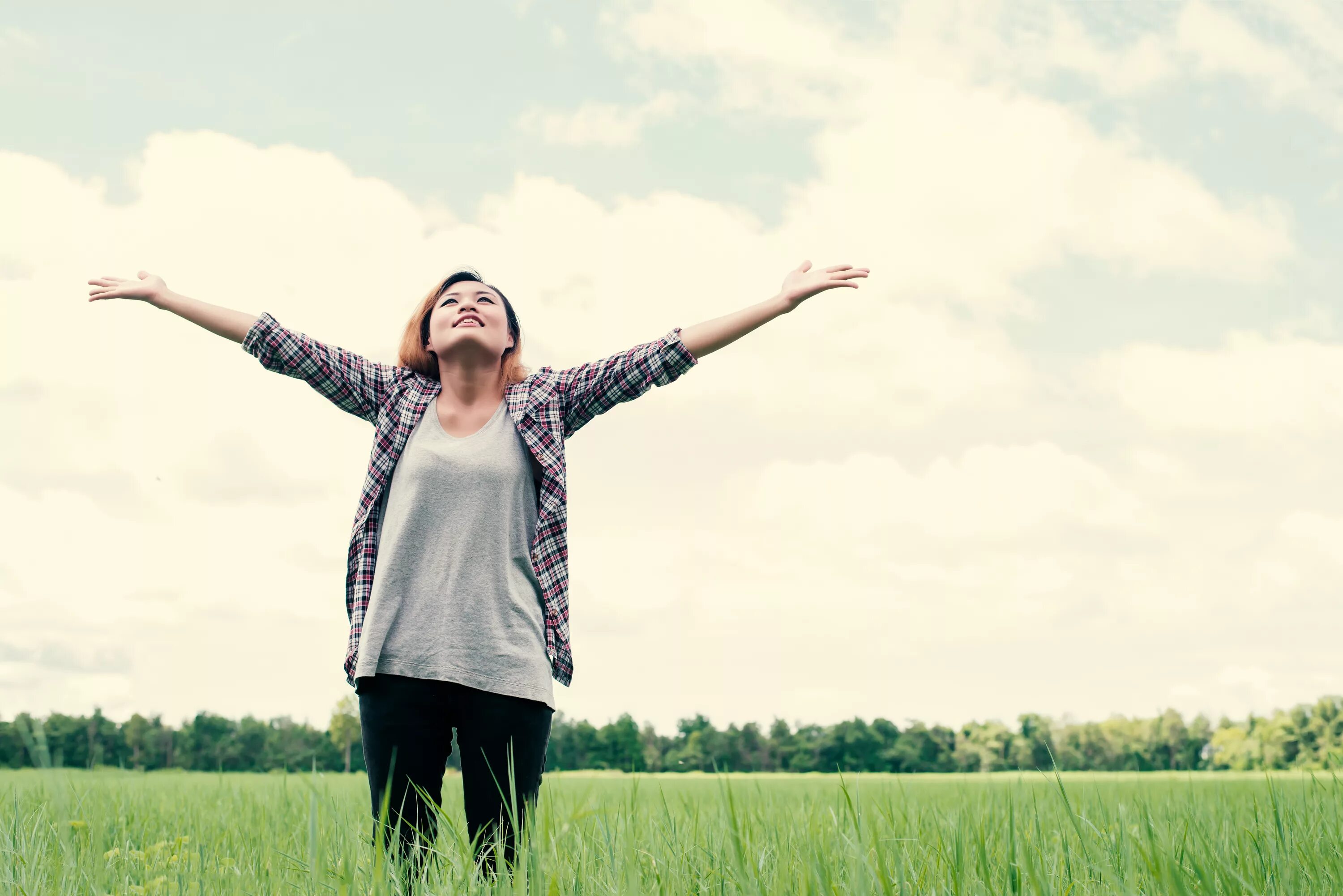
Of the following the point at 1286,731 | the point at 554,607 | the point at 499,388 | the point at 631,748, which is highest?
the point at 499,388

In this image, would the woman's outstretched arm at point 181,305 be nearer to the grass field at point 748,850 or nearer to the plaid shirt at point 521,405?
the plaid shirt at point 521,405

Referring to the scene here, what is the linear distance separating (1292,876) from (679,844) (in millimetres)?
1619

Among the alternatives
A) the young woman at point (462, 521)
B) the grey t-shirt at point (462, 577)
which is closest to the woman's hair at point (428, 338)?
the young woman at point (462, 521)

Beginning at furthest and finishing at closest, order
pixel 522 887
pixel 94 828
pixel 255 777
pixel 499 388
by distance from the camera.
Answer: pixel 255 777
pixel 499 388
pixel 94 828
pixel 522 887

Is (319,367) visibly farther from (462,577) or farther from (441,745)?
(441,745)

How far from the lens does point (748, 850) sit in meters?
2.80

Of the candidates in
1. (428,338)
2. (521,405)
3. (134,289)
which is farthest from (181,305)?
(521,405)

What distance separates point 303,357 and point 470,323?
682 mm

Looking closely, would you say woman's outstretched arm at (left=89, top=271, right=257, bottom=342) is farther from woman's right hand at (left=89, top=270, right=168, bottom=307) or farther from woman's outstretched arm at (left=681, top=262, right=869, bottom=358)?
woman's outstretched arm at (left=681, top=262, right=869, bottom=358)

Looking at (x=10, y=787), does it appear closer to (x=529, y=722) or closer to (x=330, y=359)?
(x=330, y=359)

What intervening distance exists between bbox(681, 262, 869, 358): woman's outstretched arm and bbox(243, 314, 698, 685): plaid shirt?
0.06 metres

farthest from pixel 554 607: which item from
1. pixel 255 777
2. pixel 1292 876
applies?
pixel 255 777

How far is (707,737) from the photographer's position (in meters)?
32.9

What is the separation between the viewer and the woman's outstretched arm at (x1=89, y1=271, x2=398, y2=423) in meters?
3.74
